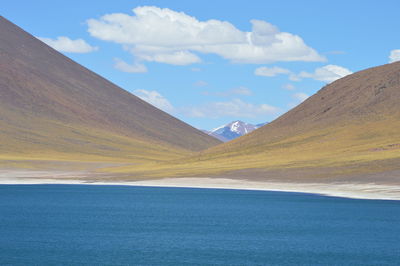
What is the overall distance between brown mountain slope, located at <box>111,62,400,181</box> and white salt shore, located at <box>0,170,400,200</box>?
7.10 meters

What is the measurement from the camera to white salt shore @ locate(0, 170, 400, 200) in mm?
92312

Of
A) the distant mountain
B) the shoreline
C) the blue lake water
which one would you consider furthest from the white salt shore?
the distant mountain

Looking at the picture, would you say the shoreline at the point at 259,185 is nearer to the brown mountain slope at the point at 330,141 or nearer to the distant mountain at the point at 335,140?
the distant mountain at the point at 335,140

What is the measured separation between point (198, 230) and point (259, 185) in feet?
153

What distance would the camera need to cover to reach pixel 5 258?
158 feet

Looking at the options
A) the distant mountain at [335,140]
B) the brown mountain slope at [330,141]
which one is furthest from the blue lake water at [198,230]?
the brown mountain slope at [330,141]

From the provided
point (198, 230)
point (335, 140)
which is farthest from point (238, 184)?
point (335, 140)

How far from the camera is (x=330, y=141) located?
15612cm

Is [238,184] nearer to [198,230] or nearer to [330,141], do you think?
[198,230]

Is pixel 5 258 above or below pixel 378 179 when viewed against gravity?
below

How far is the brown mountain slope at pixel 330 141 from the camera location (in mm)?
120562

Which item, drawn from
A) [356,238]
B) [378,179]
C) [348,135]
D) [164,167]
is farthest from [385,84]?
[356,238]

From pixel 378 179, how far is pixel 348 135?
188 ft

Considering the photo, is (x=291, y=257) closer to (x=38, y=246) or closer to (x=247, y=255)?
(x=247, y=255)
